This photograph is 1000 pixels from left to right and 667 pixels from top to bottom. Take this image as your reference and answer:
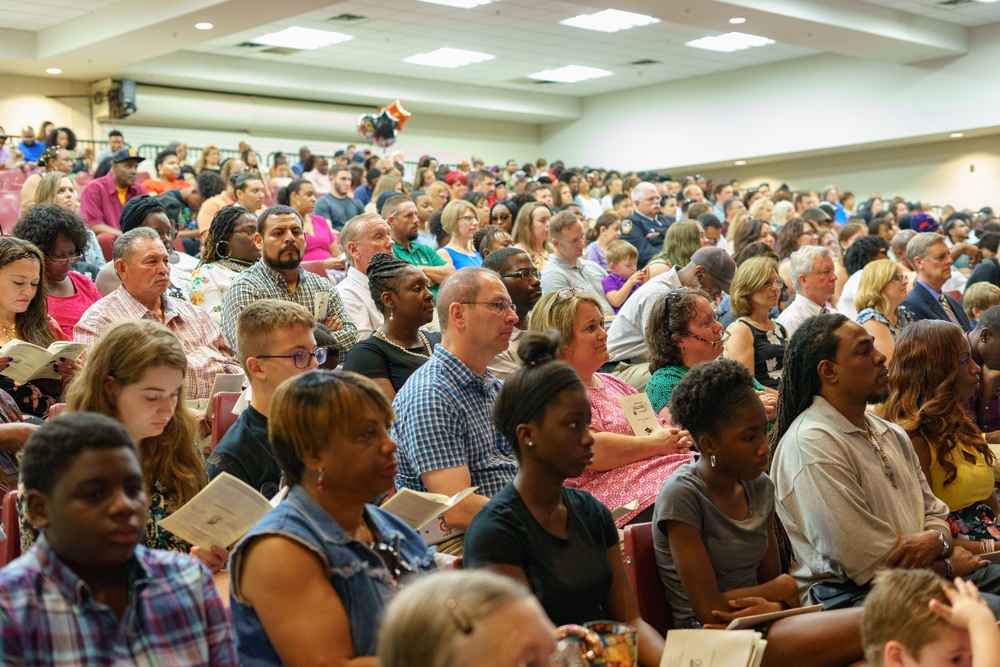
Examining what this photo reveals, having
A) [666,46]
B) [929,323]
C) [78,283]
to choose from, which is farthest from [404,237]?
[666,46]

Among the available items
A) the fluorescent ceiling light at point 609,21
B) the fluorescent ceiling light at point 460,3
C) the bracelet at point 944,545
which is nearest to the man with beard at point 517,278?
the bracelet at point 944,545

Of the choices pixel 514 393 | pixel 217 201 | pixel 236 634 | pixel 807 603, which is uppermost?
pixel 217 201

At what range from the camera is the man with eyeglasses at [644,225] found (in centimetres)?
973

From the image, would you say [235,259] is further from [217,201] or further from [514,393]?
[514,393]

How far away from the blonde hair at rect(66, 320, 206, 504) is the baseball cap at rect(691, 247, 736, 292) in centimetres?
381

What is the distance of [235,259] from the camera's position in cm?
573

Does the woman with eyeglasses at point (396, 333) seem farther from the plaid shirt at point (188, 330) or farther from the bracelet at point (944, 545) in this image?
the bracelet at point (944, 545)

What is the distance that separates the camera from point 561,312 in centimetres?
379

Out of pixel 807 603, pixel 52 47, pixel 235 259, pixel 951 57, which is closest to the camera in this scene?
pixel 807 603

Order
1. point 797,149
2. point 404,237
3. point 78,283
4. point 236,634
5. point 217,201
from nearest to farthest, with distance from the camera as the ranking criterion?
point 236,634
point 78,283
point 404,237
point 217,201
point 797,149

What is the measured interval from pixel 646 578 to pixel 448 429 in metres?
0.73

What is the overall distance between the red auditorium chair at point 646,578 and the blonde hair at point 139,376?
45.6 inches

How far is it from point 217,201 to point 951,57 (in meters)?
13.4

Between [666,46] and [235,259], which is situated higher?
[666,46]
